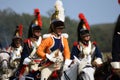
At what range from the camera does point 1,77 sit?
18453 mm

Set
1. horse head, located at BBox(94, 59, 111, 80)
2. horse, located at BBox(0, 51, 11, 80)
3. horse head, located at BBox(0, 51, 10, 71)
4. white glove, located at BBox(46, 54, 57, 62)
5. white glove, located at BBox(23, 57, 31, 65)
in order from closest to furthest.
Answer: horse head, located at BBox(94, 59, 111, 80) < white glove, located at BBox(46, 54, 57, 62) < white glove, located at BBox(23, 57, 31, 65) < horse, located at BBox(0, 51, 11, 80) < horse head, located at BBox(0, 51, 10, 71)

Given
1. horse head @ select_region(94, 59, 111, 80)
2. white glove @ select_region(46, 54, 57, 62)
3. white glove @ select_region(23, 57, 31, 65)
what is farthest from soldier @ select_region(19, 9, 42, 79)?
horse head @ select_region(94, 59, 111, 80)

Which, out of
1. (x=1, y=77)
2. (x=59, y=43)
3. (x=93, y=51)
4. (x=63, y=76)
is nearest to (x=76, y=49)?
(x=93, y=51)

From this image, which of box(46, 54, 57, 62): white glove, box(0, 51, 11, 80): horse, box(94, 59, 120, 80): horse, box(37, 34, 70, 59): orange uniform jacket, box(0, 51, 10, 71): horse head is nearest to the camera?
box(94, 59, 120, 80): horse

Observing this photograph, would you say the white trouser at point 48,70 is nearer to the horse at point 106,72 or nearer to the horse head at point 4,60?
the horse at point 106,72

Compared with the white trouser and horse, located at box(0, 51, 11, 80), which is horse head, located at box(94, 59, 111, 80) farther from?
horse, located at box(0, 51, 11, 80)

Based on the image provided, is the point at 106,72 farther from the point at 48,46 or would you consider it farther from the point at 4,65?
the point at 4,65

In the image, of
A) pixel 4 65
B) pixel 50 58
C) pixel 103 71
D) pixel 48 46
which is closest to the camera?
pixel 103 71

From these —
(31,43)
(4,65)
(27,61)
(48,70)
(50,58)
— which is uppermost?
(31,43)

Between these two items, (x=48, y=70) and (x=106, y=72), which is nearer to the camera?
(x=106, y=72)

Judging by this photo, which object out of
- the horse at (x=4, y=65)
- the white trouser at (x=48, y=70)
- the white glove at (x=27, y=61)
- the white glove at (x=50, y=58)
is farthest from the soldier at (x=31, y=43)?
the horse at (x=4, y=65)

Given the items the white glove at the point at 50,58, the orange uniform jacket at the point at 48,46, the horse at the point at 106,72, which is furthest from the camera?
the orange uniform jacket at the point at 48,46

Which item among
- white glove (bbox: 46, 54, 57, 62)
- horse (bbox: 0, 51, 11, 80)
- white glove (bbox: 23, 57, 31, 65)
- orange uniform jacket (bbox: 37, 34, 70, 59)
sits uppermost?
orange uniform jacket (bbox: 37, 34, 70, 59)

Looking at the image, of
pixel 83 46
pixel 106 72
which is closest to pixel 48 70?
pixel 83 46
